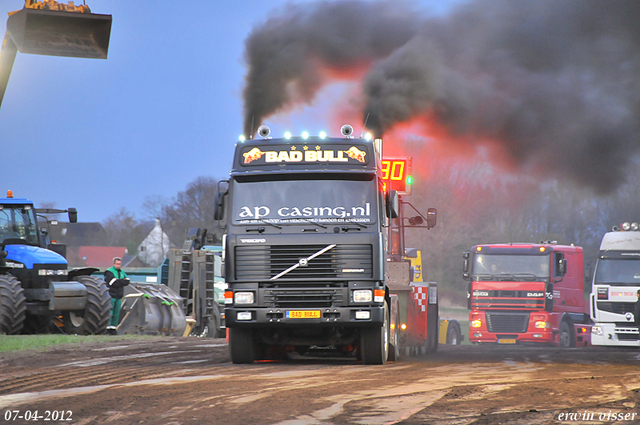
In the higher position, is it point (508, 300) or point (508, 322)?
point (508, 300)

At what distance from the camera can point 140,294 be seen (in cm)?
2052

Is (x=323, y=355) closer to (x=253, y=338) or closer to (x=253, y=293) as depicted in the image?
(x=253, y=338)

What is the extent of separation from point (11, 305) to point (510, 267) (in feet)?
50.2

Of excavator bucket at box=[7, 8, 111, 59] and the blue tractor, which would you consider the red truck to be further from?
excavator bucket at box=[7, 8, 111, 59]

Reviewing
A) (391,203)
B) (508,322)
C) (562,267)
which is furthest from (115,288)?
(562,267)

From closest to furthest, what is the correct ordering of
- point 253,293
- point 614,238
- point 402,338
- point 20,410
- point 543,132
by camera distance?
point 20,410
point 253,293
point 402,338
point 543,132
point 614,238

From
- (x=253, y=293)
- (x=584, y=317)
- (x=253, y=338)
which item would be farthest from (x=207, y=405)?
(x=584, y=317)

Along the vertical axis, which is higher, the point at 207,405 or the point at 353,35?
the point at 353,35

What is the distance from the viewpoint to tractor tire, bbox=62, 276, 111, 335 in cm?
1806

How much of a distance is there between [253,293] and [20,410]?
17.0 feet

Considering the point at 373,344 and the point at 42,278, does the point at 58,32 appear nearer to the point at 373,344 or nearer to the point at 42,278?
the point at 42,278

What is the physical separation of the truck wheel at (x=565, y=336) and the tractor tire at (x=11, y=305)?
16.7 m

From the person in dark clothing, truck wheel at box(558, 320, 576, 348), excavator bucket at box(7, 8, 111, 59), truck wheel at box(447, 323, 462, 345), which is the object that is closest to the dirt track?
excavator bucket at box(7, 8, 111, 59)

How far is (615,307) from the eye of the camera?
953 inches
